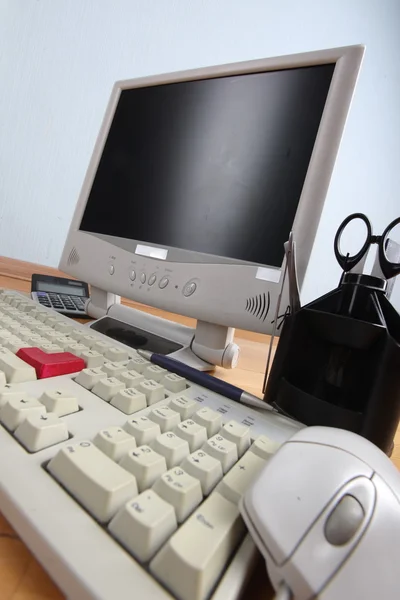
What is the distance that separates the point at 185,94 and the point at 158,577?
63 centimetres

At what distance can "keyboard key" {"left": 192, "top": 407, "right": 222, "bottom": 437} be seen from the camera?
10.2 inches

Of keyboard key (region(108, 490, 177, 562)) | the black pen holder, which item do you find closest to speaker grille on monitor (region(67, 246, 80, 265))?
the black pen holder

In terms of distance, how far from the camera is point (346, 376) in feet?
1.07

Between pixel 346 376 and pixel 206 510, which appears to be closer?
pixel 206 510

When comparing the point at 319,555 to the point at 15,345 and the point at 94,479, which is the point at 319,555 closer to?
the point at 94,479

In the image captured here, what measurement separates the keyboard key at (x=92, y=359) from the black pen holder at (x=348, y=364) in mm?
190

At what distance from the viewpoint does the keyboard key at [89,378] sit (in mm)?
302

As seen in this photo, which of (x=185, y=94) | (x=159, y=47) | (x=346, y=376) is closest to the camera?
(x=346, y=376)

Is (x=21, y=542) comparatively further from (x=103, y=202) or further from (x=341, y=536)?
(x=103, y=202)

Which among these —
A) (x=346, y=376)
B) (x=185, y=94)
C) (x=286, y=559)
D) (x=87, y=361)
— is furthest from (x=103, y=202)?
(x=286, y=559)

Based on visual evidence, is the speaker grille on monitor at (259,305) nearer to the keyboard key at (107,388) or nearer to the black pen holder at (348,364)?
the black pen holder at (348,364)

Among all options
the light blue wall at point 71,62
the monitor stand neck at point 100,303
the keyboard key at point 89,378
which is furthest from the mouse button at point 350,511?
the light blue wall at point 71,62

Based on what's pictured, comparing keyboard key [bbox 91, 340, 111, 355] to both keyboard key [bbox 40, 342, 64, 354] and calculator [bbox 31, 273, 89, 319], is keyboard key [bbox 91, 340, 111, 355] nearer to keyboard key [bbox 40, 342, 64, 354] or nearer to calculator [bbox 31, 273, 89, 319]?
keyboard key [bbox 40, 342, 64, 354]

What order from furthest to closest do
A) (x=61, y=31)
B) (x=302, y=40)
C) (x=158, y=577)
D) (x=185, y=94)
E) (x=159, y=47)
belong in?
(x=302, y=40), (x=159, y=47), (x=61, y=31), (x=185, y=94), (x=158, y=577)
